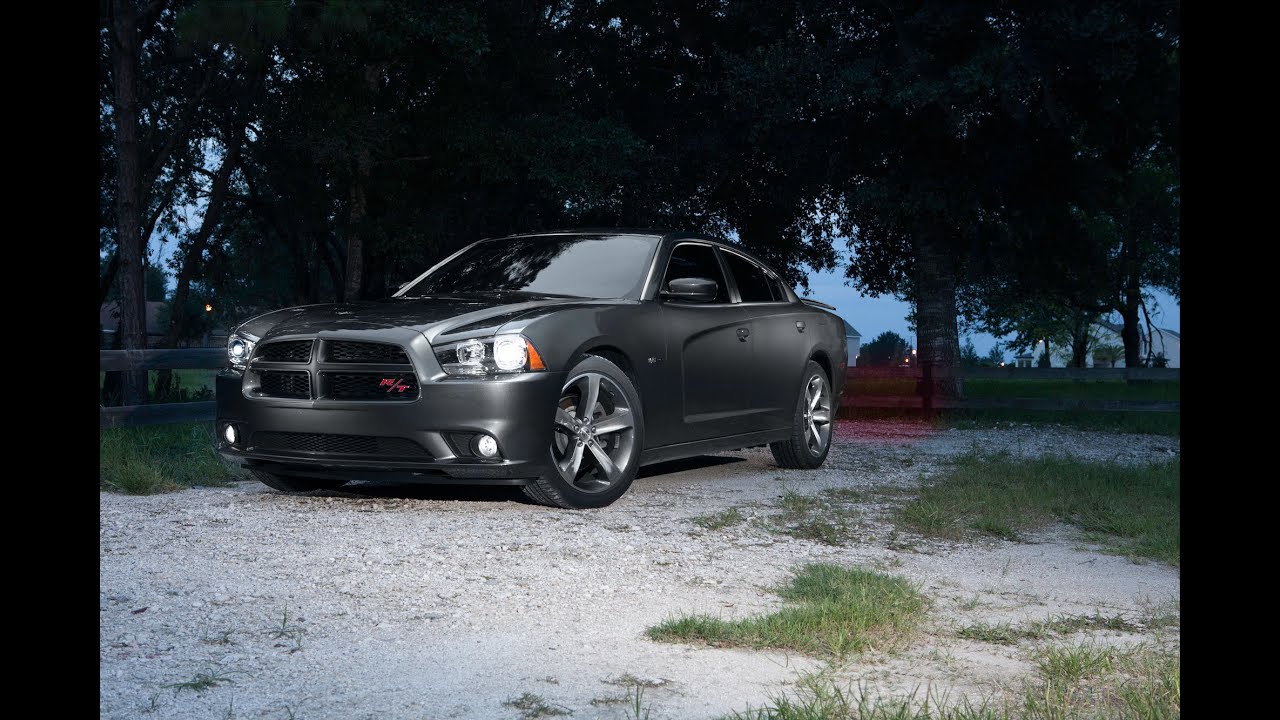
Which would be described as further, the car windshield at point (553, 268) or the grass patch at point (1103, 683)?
the car windshield at point (553, 268)

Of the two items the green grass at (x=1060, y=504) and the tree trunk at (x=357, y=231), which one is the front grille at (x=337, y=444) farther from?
the tree trunk at (x=357, y=231)

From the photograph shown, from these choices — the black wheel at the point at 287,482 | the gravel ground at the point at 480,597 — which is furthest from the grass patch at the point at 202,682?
the black wheel at the point at 287,482

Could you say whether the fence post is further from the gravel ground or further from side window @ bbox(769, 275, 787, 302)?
the gravel ground

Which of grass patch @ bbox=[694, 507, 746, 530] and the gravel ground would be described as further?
grass patch @ bbox=[694, 507, 746, 530]

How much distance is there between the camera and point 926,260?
21062 millimetres

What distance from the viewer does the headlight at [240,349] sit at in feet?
25.1

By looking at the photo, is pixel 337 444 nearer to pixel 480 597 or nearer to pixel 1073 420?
pixel 480 597

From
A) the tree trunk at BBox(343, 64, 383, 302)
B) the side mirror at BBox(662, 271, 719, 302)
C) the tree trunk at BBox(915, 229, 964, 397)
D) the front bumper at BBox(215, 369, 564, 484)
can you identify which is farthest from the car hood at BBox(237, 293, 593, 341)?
the tree trunk at BBox(915, 229, 964, 397)

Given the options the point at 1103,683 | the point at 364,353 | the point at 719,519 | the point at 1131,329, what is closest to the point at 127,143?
the point at 364,353

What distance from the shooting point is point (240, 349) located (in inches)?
303

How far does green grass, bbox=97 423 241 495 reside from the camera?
8.34 metres

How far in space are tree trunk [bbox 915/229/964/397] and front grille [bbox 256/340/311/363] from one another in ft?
49.9

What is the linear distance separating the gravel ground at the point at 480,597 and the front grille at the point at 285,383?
0.70 m
